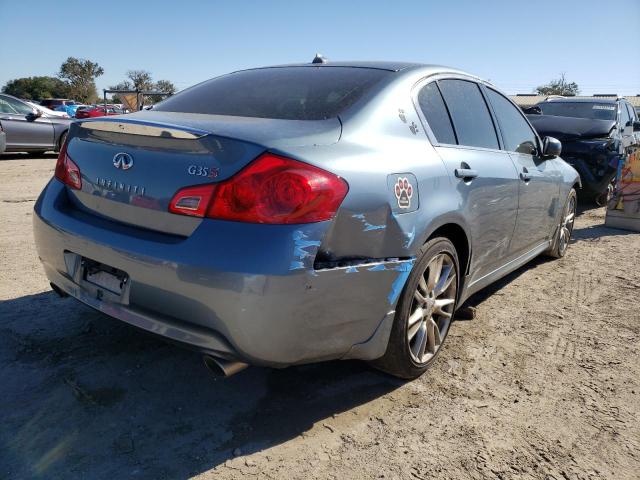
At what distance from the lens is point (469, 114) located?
3383 millimetres

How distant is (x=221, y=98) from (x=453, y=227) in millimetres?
1469

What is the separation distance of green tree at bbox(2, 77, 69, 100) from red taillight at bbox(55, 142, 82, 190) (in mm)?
74458

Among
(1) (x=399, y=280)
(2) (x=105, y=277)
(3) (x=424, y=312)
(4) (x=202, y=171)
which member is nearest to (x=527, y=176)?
(3) (x=424, y=312)

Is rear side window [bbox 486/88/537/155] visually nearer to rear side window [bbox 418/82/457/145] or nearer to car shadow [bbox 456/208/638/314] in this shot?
rear side window [bbox 418/82/457/145]

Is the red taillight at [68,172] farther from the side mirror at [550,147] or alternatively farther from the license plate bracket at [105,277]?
the side mirror at [550,147]

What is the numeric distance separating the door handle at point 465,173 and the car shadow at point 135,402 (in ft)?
3.85

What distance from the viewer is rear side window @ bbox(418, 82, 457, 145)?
9.48ft

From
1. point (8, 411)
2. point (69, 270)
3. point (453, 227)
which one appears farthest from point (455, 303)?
point (8, 411)

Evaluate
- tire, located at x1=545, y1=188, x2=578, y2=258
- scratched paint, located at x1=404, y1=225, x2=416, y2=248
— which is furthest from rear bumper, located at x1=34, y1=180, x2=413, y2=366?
tire, located at x1=545, y1=188, x2=578, y2=258

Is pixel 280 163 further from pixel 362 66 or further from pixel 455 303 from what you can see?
pixel 455 303

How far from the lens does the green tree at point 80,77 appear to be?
69.2 metres

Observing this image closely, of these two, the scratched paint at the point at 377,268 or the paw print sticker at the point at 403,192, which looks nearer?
the scratched paint at the point at 377,268

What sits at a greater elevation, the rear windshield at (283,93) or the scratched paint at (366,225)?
the rear windshield at (283,93)

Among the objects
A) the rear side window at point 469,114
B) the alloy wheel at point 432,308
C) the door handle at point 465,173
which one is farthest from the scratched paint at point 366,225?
the rear side window at point 469,114
